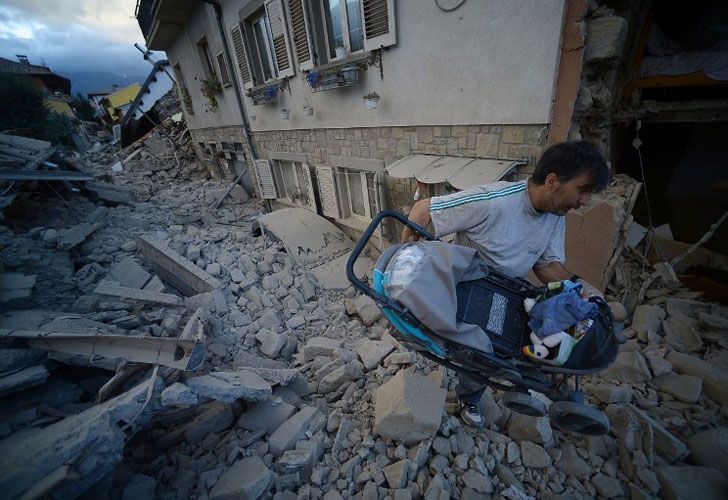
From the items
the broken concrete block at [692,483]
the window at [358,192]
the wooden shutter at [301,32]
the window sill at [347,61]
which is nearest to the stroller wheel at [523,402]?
the broken concrete block at [692,483]

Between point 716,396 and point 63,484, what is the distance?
5.08 metres

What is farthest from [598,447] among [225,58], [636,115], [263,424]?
[225,58]

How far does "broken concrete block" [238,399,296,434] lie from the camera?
2523 millimetres

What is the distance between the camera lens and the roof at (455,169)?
3598mm

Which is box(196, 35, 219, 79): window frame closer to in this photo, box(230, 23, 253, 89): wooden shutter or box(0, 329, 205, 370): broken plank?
box(230, 23, 253, 89): wooden shutter

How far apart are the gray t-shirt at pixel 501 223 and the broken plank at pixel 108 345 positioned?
2.43m

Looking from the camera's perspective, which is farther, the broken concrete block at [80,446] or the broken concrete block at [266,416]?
the broken concrete block at [266,416]

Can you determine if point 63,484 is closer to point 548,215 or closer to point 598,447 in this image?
point 548,215

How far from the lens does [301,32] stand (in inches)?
226

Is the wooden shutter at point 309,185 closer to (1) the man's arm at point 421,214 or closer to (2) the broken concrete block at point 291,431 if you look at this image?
(1) the man's arm at point 421,214

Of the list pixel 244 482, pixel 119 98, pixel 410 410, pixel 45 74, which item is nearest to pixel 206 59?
pixel 244 482

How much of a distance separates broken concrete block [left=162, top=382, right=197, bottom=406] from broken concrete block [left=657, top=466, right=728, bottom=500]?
339 centimetres

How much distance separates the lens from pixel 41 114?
14.6 m

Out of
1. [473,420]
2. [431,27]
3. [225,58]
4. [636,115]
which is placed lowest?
[473,420]
